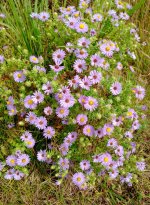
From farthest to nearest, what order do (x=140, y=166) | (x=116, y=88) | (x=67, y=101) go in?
(x=140, y=166) → (x=116, y=88) → (x=67, y=101)

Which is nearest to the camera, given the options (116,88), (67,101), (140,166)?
(67,101)

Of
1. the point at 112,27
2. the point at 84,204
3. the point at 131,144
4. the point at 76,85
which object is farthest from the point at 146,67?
the point at 84,204

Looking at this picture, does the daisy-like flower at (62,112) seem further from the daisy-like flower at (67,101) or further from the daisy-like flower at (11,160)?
the daisy-like flower at (11,160)

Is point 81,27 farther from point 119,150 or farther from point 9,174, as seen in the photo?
point 9,174

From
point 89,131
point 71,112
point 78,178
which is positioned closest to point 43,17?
point 71,112

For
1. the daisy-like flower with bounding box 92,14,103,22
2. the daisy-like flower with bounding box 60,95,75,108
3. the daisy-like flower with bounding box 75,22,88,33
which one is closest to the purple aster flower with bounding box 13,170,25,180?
the daisy-like flower with bounding box 60,95,75,108

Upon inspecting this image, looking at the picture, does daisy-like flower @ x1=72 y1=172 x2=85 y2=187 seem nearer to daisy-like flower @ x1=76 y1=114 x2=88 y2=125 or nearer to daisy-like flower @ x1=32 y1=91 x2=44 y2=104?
daisy-like flower @ x1=76 y1=114 x2=88 y2=125
